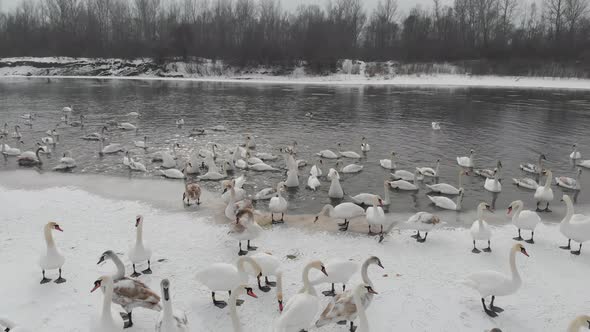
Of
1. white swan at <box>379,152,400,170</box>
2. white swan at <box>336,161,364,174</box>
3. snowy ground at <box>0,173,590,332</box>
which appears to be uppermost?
white swan at <box>379,152,400,170</box>

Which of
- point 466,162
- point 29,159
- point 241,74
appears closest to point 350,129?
point 466,162

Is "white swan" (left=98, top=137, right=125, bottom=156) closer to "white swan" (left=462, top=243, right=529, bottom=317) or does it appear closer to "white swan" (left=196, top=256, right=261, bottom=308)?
"white swan" (left=196, top=256, right=261, bottom=308)

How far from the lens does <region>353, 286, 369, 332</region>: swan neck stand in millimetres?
5582

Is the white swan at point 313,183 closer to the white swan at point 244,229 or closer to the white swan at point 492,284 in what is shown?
the white swan at point 244,229

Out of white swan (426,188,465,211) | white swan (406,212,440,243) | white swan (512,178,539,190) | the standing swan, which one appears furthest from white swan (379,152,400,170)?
the standing swan

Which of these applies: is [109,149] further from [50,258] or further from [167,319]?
[167,319]

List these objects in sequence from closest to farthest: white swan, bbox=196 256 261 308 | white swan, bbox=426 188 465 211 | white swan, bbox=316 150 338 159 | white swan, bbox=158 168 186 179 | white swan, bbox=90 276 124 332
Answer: white swan, bbox=90 276 124 332
white swan, bbox=196 256 261 308
white swan, bbox=426 188 465 211
white swan, bbox=158 168 186 179
white swan, bbox=316 150 338 159

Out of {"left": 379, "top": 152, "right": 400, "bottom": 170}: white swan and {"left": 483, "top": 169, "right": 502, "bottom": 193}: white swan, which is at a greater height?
{"left": 379, "top": 152, "right": 400, "bottom": 170}: white swan

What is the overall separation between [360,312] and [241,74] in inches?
2618

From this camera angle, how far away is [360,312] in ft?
18.6

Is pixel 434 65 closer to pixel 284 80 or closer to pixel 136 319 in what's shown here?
pixel 284 80

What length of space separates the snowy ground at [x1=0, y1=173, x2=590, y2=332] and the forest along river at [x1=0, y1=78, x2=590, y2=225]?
2.19 metres

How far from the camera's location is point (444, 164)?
17.6 meters

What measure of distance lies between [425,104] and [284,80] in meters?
32.4
